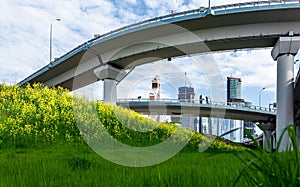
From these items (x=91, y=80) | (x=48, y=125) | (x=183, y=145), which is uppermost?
(x=91, y=80)

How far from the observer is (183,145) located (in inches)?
471

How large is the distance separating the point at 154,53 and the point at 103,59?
16.2ft

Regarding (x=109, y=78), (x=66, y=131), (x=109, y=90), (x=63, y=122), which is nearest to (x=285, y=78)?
(x=109, y=90)

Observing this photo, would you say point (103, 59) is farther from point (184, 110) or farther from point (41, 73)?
point (184, 110)

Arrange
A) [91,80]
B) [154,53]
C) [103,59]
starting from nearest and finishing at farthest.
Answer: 1. [154,53]
2. [103,59]
3. [91,80]

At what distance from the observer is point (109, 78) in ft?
89.1

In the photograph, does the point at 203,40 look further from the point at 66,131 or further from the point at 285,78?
the point at 66,131

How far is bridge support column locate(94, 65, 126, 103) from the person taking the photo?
2658 centimetres

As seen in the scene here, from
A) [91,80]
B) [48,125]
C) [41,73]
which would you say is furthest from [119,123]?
[41,73]

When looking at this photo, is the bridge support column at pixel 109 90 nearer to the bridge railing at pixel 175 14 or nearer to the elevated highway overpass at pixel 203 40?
the elevated highway overpass at pixel 203 40

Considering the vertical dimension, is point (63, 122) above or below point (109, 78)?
below

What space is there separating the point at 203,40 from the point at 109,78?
873cm

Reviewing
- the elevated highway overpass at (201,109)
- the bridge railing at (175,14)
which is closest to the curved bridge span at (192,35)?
the bridge railing at (175,14)

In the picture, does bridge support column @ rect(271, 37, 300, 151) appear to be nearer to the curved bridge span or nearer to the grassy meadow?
the curved bridge span
